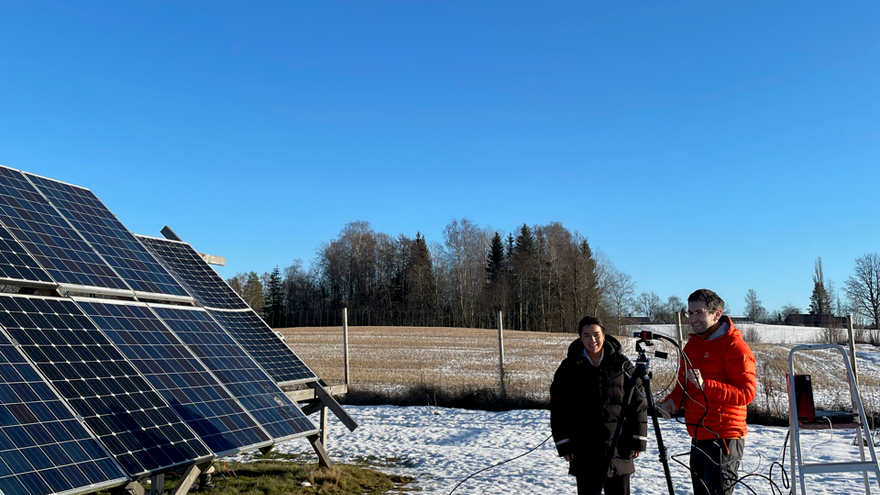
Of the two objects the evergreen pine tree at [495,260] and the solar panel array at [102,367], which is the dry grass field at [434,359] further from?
the evergreen pine tree at [495,260]

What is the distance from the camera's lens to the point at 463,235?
62.6m

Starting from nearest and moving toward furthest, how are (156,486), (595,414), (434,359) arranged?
1. (595,414)
2. (156,486)
3. (434,359)

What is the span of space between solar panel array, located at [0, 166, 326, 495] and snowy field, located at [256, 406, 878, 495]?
2410mm

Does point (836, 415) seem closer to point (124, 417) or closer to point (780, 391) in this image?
point (124, 417)

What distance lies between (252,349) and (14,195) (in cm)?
386

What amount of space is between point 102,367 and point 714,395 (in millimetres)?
5326

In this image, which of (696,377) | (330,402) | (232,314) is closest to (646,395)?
(696,377)

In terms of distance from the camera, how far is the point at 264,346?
9812 mm

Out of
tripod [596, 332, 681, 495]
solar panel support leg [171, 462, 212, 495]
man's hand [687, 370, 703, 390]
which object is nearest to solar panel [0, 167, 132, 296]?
solar panel support leg [171, 462, 212, 495]

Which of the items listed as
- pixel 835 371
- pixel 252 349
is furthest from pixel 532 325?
pixel 252 349

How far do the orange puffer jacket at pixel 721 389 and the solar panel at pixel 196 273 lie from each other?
7877mm

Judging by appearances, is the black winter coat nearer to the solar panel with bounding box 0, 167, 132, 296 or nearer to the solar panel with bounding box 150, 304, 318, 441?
the solar panel with bounding box 150, 304, 318, 441

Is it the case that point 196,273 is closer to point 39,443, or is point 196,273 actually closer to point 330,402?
point 330,402

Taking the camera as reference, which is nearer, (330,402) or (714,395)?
(714,395)
